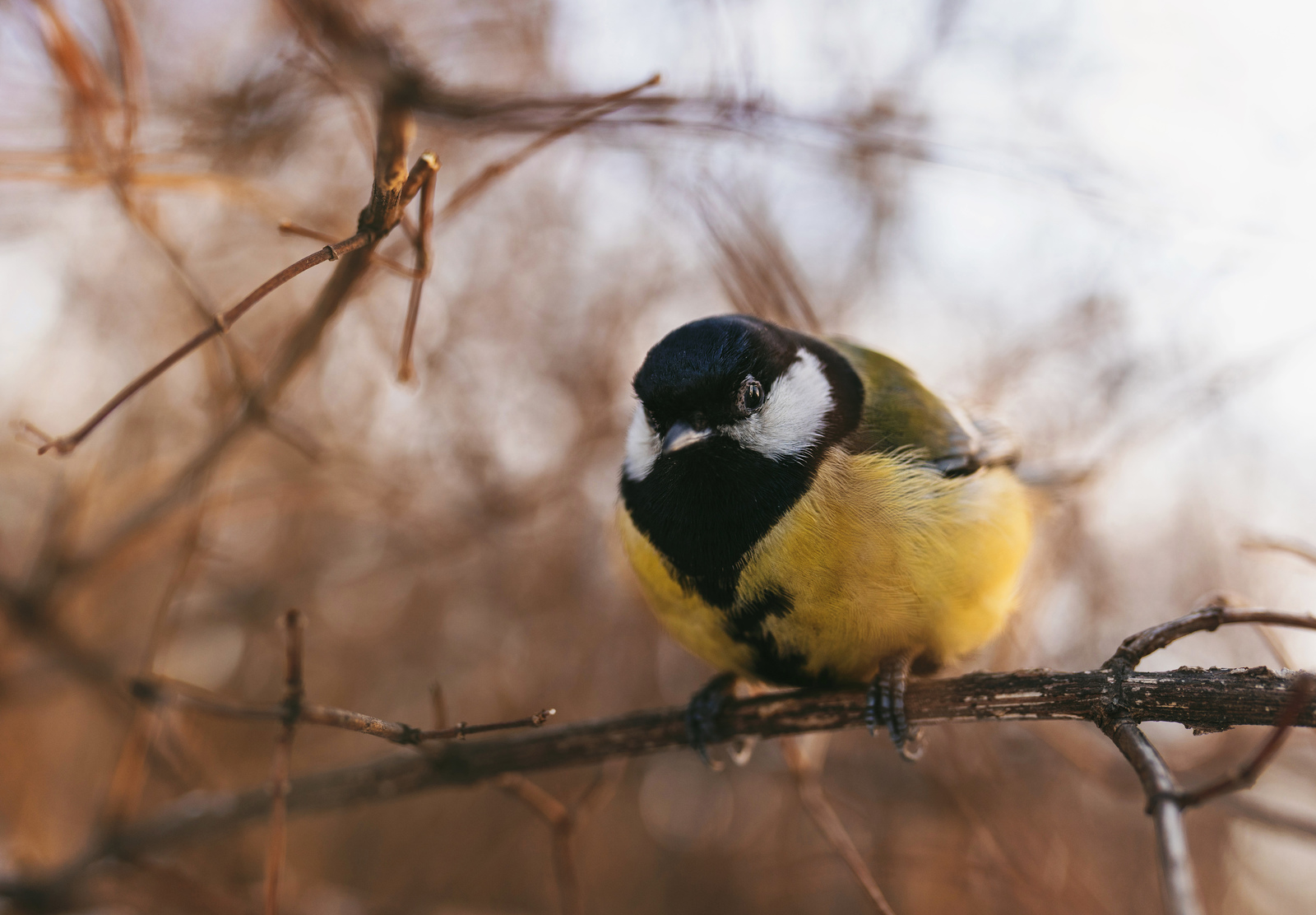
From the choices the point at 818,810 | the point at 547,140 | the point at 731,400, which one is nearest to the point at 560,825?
the point at 818,810

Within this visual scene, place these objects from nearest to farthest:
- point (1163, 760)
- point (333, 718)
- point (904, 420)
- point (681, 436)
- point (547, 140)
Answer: point (1163, 760), point (333, 718), point (547, 140), point (681, 436), point (904, 420)

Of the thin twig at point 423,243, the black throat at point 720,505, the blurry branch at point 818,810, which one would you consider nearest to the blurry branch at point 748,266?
the black throat at point 720,505

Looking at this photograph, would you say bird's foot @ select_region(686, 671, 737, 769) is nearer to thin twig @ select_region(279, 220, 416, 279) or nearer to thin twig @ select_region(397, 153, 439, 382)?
thin twig @ select_region(397, 153, 439, 382)

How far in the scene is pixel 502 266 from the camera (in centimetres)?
421

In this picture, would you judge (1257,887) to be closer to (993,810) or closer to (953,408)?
(993,810)

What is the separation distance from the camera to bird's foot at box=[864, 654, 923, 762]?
1934mm

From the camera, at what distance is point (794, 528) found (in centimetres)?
195

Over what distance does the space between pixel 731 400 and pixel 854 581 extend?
532mm

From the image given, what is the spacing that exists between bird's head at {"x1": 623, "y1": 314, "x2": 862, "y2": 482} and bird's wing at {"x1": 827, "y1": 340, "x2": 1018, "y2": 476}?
0.08 meters

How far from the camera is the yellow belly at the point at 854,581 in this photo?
6.29ft

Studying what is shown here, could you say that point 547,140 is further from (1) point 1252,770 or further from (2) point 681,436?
(1) point 1252,770

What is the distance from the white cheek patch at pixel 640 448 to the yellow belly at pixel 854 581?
0.50 ft

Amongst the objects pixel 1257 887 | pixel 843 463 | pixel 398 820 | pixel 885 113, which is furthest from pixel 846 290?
pixel 398 820

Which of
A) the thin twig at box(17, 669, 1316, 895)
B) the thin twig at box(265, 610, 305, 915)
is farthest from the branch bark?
the thin twig at box(265, 610, 305, 915)
